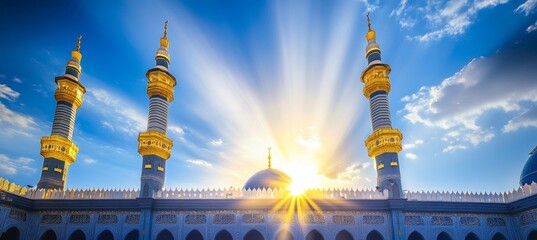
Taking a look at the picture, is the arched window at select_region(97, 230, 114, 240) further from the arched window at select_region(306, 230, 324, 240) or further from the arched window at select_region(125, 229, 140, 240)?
the arched window at select_region(306, 230, 324, 240)

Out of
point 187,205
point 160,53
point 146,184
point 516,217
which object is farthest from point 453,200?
point 160,53

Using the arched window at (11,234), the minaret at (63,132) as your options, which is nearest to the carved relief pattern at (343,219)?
the arched window at (11,234)

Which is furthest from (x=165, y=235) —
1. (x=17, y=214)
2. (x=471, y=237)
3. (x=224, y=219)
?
(x=471, y=237)

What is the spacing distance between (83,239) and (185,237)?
6.94 metres

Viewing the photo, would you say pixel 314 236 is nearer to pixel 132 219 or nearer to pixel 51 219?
pixel 132 219

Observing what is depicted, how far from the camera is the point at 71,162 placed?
27438 millimetres

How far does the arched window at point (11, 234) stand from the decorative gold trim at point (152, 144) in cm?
801

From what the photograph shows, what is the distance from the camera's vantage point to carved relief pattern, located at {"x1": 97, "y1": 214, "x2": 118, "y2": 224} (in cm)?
2230

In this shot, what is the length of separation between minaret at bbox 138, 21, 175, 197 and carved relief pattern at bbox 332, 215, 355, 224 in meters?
10.9

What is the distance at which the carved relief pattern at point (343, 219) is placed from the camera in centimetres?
2216

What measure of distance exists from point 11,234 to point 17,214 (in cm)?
142

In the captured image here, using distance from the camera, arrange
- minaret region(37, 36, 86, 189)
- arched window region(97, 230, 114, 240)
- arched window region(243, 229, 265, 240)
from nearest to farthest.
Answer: arched window region(97, 230, 114, 240) → arched window region(243, 229, 265, 240) → minaret region(37, 36, 86, 189)

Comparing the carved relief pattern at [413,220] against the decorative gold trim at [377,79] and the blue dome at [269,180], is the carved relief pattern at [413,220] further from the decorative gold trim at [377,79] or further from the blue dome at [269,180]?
the blue dome at [269,180]

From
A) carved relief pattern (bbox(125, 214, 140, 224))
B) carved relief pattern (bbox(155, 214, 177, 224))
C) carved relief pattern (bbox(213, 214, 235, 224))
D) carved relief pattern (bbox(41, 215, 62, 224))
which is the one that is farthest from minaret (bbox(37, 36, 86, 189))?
carved relief pattern (bbox(213, 214, 235, 224))
